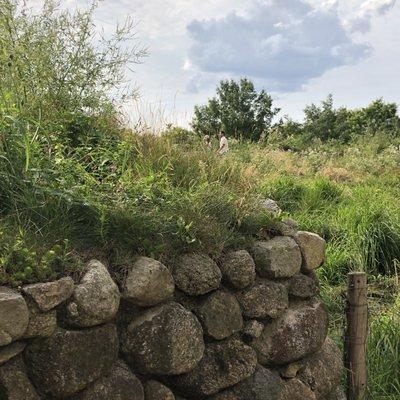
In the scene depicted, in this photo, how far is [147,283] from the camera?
2.54m

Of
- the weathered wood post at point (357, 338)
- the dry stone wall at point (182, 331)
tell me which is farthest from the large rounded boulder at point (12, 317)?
the weathered wood post at point (357, 338)

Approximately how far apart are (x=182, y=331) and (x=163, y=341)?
12 centimetres

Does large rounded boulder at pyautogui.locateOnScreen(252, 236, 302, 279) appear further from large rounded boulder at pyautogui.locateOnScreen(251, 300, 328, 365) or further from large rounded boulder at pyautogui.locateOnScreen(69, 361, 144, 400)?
large rounded boulder at pyautogui.locateOnScreen(69, 361, 144, 400)

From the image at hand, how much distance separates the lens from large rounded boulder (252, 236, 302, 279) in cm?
322

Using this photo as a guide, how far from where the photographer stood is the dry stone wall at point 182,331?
2.20 metres

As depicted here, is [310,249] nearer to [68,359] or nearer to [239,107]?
[68,359]

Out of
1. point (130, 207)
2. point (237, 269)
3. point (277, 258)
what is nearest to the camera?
point (130, 207)

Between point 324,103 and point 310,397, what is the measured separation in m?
30.3

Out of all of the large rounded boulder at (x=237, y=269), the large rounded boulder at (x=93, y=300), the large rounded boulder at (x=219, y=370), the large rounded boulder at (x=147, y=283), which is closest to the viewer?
the large rounded boulder at (x=93, y=300)

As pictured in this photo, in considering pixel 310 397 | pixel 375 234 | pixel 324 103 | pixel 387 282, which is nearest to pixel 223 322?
pixel 310 397

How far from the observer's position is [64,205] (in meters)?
2.71

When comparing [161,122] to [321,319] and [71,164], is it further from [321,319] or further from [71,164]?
[321,319]

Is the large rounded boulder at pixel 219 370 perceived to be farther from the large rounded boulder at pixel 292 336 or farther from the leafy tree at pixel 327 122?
the leafy tree at pixel 327 122

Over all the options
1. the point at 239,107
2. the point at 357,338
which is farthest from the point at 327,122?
the point at 357,338
